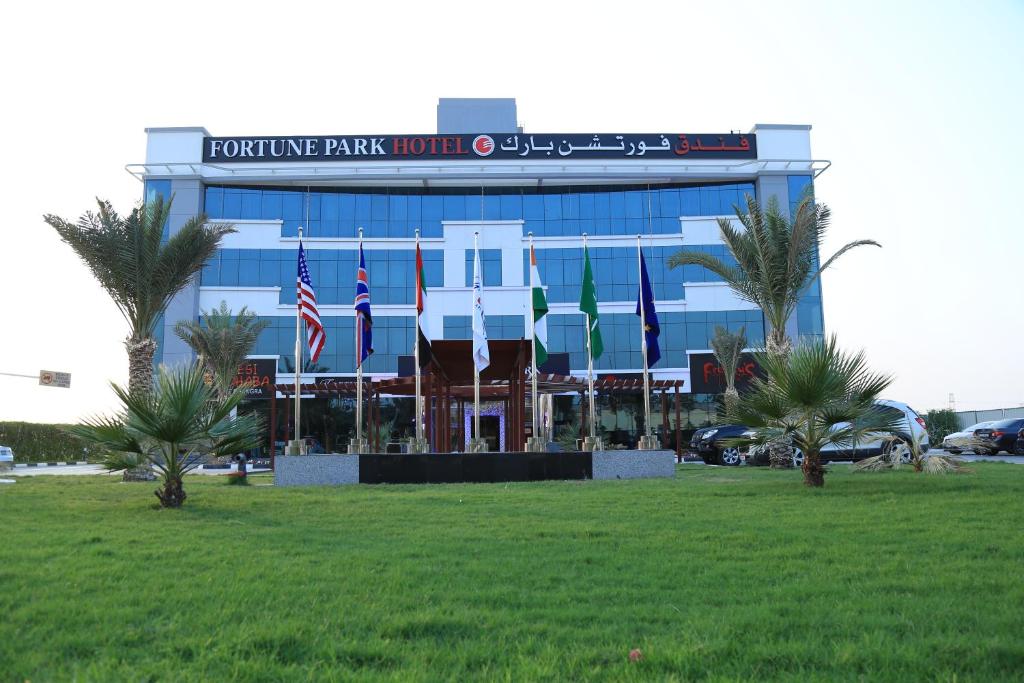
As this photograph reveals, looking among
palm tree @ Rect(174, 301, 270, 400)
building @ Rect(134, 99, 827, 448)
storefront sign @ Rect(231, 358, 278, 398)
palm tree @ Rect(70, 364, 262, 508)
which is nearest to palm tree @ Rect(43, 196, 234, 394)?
palm tree @ Rect(70, 364, 262, 508)

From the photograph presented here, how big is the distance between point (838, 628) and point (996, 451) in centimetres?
2962

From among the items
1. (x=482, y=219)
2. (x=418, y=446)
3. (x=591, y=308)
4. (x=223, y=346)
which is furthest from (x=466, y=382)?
(x=482, y=219)

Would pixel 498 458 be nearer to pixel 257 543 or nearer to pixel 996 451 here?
pixel 257 543

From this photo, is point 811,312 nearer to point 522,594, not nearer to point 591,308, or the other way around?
point 591,308

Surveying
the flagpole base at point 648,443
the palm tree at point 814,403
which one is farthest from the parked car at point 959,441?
the palm tree at point 814,403

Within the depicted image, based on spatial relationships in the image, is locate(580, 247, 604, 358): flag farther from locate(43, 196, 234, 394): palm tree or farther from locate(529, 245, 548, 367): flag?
locate(43, 196, 234, 394): palm tree

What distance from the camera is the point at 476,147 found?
44844mm

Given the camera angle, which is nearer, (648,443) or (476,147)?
(648,443)

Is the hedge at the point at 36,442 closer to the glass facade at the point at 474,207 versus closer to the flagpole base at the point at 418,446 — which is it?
the glass facade at the point at 474,207

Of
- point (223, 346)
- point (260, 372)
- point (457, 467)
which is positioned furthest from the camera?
point (260, 372)

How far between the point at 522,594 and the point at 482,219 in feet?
133

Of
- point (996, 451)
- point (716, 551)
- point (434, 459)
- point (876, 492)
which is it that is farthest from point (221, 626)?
point (996, 451)

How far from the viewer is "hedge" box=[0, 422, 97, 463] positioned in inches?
1545

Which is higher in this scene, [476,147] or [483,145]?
[483,145]
